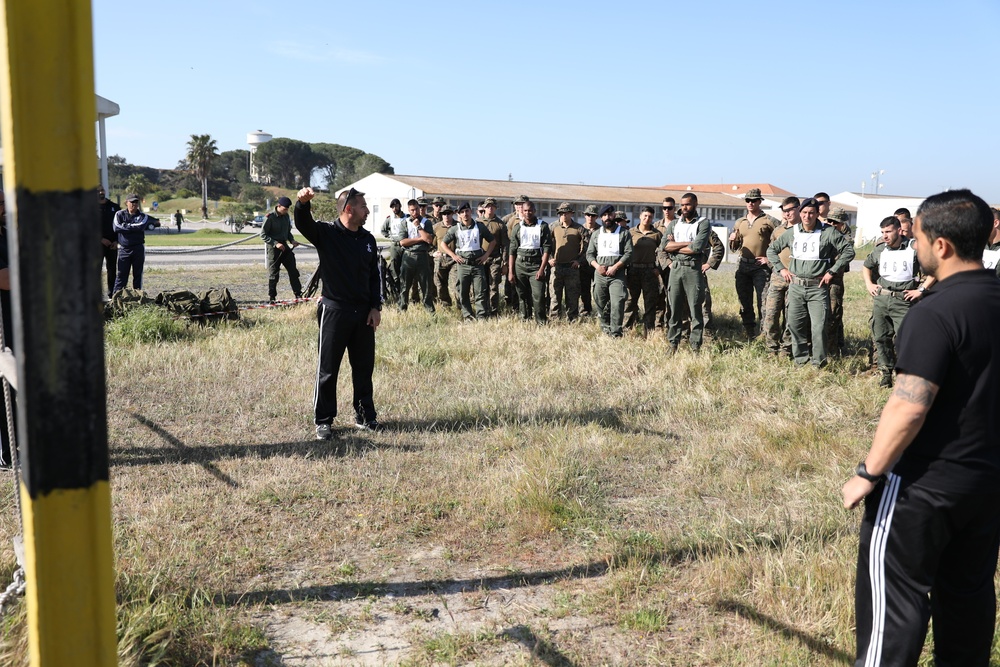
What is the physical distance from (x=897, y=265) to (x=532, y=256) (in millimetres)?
5216

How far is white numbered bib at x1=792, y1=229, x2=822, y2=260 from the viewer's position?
28.9 feet

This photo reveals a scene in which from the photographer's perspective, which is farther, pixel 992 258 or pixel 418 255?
pixel 418 255

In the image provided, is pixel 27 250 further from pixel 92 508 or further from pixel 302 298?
pixel 302 298

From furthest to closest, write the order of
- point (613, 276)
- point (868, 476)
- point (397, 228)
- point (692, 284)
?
point (397, 228) < point (613, 276) < point (692, 284) < point (868, 476)

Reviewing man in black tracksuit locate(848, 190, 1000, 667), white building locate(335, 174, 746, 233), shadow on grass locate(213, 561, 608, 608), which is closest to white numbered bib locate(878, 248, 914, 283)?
shadow on grass locate(213, 561, 608, 608)

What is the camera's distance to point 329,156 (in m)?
114

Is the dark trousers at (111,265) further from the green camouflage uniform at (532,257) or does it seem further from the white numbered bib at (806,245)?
the white numbered bib at (806,245)

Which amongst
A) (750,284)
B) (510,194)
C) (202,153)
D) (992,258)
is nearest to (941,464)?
(992,258)

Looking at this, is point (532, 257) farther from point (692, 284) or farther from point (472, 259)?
point (692, 284)

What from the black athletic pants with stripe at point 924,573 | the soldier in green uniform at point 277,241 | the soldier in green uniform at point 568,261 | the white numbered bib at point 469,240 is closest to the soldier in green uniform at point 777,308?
the soldier in green uniform at point 568,261

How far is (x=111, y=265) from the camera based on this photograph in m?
13.5

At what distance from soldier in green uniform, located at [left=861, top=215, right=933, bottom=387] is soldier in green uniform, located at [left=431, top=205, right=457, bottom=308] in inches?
273

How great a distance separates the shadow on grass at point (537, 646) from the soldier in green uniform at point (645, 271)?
8.23 meters

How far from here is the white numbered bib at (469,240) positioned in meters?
12.1
